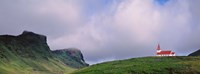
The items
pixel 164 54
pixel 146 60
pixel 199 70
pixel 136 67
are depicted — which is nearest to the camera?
pixel 199 70

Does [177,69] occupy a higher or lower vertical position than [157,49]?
lower

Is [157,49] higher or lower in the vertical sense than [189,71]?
higher

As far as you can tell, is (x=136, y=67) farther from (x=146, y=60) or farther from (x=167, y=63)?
(x=146, y=60)

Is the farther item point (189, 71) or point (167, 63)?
point (167, 63)

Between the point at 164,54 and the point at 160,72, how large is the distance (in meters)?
37.9

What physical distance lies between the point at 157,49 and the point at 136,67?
32.8 m

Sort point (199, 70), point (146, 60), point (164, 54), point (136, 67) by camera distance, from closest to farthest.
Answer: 1. point (199, 70)
2. point (136, 67)
3. point (146, 60)
4. point (164, 54)

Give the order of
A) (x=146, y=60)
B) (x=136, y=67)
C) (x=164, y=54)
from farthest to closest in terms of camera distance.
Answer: (x=164, y=54), (x=146, y=60), (x=136, y=67)

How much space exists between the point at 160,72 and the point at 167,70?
2270 mm

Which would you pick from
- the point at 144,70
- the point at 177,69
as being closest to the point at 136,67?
the point at 144,70

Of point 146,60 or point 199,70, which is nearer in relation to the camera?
point 199,70

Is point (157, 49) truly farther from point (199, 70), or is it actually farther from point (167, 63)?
point (199, 70)

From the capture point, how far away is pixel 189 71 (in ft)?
332

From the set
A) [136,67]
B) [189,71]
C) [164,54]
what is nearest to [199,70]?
[189,71]
